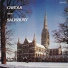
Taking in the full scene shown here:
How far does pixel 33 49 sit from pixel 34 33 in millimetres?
284

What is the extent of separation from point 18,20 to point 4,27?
0.30 meters

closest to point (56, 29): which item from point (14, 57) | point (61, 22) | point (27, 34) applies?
point (61, 22)

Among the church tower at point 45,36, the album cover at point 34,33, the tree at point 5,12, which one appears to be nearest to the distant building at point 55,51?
the album cover at point 34,33

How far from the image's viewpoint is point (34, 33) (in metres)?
5.53

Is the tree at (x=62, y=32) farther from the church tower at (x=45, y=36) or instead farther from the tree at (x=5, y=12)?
the tree at (x=5, y=12)

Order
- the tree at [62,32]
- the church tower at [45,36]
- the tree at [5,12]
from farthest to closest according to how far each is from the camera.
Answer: the tree at [5,12]
the church tower at [45,36]
the tree at [62,32]

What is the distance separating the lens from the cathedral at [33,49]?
18.1 ft

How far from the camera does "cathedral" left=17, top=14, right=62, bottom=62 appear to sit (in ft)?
18.1

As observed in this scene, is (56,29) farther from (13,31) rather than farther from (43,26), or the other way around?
Answer: (13,31)

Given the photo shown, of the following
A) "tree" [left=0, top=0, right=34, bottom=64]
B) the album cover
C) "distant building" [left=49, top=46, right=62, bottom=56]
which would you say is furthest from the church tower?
"tree" [left=0, top=0, right=34, bottom=64]

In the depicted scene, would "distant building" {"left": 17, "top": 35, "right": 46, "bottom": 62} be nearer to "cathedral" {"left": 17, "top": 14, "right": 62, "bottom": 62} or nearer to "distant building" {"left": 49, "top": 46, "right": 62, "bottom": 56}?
"cathedral" {"left": 17, "top": 14, "right": 62, "bottom": 62}

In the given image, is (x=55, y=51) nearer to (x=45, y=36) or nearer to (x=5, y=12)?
(x=45, y=36)

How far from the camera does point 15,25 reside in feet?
18.4

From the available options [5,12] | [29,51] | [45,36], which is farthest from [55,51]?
[5,12]
